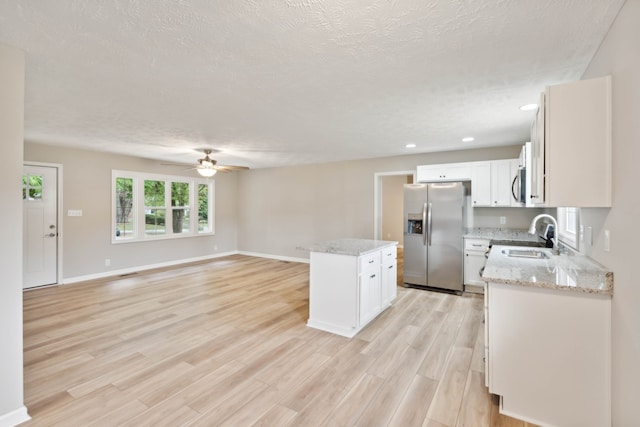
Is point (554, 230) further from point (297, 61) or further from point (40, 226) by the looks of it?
A: point (40, 226)

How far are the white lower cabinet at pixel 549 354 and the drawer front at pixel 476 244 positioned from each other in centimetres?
289

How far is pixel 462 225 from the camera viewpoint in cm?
488

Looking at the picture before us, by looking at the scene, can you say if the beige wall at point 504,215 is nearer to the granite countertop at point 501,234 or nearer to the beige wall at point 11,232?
the granite countertop at point 501,234

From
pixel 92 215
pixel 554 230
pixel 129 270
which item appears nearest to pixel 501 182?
pixel 554 230

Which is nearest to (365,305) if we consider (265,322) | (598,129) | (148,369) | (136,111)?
(265,322)

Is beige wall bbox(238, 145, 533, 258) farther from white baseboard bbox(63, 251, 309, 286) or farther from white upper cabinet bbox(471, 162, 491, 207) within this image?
white upper cabinet bbox(471, 162, 491, 207)

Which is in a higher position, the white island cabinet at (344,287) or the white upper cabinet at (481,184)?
the white upper cabinet at (481,184)

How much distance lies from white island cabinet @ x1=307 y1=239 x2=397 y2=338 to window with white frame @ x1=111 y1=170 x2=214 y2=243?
4.71 metres

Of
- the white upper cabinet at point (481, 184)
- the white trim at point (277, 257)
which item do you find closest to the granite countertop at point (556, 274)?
the white upper cabinet at point (481, 184)

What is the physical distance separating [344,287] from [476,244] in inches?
103

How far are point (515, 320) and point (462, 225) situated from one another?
3089 mm

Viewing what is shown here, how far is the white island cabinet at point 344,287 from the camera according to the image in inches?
131

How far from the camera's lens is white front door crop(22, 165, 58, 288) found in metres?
4.97

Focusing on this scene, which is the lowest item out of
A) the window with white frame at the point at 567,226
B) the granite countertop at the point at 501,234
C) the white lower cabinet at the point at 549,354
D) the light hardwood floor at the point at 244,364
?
the light hardwood floor at the point at 244,364
